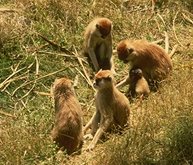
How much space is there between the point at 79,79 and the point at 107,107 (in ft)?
5.82

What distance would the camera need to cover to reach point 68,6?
11.6 metres

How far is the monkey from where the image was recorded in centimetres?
995

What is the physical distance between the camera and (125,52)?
991 centimetres

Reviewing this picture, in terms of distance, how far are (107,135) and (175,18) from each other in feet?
14.8

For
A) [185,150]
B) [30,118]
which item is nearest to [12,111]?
[30,118]

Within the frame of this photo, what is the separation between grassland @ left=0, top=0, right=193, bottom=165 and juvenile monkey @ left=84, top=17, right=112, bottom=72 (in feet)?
0.67

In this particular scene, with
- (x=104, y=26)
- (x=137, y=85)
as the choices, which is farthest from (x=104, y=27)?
(x=137, y=85)

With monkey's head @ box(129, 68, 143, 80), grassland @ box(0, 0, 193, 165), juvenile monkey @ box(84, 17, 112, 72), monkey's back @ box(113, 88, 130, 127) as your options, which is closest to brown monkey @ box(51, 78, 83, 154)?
grassland @ box(0, 0, 193, 165)

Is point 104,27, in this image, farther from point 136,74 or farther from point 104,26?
point 136,74

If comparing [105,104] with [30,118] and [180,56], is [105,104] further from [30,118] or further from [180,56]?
[180,56]

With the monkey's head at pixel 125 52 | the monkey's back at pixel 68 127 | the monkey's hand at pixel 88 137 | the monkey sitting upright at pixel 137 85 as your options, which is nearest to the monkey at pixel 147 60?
the monkey's head at pixel 125 52

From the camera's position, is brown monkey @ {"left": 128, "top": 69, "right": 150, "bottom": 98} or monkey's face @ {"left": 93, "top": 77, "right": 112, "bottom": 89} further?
brown monkey @ {"left": 128, "top": 69, "right": 150, "bottom": 98}

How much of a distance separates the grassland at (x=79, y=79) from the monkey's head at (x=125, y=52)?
0.61 m

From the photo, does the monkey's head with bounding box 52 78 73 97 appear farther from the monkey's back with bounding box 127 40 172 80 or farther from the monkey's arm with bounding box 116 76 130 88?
the monkey's back with bounding box 127 40 172 80
